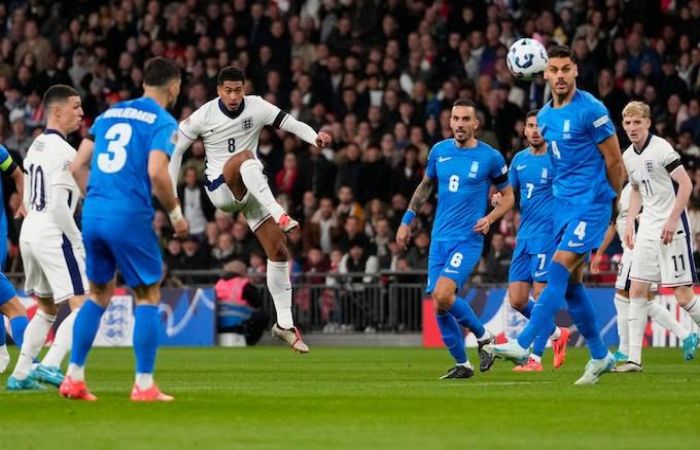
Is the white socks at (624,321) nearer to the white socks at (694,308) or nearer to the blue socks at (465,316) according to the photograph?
the white socks at (694,308)

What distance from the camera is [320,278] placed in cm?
2616

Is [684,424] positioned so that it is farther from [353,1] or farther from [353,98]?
[353,1]

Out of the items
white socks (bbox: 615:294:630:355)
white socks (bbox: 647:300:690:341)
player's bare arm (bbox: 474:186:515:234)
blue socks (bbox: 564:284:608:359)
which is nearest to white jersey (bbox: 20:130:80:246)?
player's bare arm (bbox: 474:186:515:234)

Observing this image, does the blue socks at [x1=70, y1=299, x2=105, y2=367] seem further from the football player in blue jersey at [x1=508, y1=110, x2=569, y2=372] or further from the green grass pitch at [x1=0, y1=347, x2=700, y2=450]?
the football player in blue jersey at [x1=508, y1=110, x2=569, y2=372]

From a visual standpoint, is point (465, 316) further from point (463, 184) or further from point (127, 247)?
point (127, 247)

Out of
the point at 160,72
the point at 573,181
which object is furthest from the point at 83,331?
the point at 573,181

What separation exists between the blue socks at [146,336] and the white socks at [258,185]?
14.9 ft

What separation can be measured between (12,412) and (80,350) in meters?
0.69

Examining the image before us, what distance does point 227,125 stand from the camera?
1557 centimetres

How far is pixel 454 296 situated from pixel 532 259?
1973mm

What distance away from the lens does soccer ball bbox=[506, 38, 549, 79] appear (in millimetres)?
15680

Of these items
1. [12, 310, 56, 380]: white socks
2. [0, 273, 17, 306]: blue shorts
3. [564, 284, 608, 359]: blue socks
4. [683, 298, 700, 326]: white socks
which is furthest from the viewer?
[683, 298, 700, 326]: white socks

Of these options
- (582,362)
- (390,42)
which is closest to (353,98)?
(390,42)

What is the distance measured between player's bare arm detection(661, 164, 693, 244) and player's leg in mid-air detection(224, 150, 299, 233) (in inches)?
146
